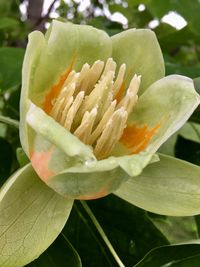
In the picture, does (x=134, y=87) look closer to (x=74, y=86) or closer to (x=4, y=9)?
(x=74, y=86)

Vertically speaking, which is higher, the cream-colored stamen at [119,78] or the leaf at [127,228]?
the cream-colored stamen at [119,78]

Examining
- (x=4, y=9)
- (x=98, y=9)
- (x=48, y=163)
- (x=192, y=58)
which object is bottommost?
(x=192, y=58)

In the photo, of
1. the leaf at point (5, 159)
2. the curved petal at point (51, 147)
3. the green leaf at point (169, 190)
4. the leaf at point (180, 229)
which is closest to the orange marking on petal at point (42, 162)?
the curved petal at point (51, 147)

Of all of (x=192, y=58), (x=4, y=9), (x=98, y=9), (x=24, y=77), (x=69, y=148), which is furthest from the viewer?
(x=192, y=58)

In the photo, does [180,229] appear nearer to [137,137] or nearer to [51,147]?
[137,137]

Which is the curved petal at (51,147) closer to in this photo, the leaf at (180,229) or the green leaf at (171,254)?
the green leaf at (171,254)

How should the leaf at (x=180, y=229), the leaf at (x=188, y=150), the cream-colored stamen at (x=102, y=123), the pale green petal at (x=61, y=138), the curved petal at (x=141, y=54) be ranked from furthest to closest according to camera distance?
the leaf at (x=180, y=229) < the leaf at (x=188, y=150) < the curved petal at (x=141, y=54) < the cream-colored stamen at (x=102, y=123) < the pale green petal at (x=61, y=138)

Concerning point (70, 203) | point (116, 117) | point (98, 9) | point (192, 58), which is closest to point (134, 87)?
point (116, 117)

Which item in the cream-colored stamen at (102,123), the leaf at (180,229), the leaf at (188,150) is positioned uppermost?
the cream-colored stamen at (102,123)

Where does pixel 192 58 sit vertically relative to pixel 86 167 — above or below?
below
